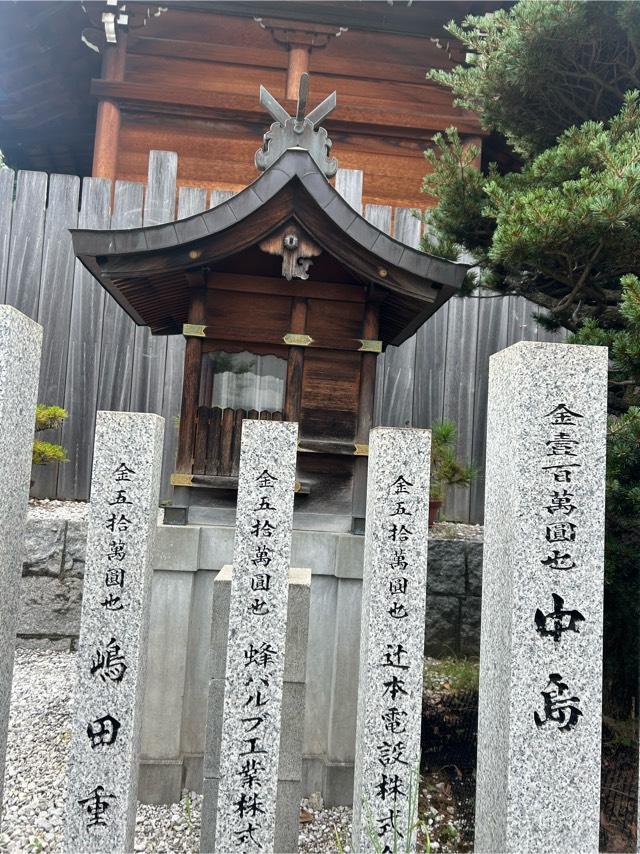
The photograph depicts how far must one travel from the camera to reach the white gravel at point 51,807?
350cm

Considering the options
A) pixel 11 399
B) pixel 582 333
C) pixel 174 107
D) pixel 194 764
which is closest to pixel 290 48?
pixel 174 107

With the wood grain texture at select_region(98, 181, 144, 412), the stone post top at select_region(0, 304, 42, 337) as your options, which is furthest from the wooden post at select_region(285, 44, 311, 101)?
the stone post top at select_region(0, 304, 42, 337)

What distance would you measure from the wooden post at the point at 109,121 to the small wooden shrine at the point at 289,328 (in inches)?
149

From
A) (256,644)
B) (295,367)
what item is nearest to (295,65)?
(295,367)

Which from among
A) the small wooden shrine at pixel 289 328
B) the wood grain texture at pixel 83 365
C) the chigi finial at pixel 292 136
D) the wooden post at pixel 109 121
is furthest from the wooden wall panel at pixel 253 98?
the small wooden shrine at pixel 289 328

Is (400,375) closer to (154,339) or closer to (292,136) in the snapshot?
(154,339)

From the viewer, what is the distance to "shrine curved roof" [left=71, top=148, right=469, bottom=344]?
396cm

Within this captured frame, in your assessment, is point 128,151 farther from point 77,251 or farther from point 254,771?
point 254,771

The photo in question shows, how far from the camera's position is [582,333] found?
380 cm

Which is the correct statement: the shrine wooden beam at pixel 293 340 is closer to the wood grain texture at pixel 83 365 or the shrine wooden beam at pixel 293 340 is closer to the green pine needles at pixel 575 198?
the green pine needles at pixel 575 198

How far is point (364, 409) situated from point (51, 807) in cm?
323

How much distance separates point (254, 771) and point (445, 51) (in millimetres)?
8313

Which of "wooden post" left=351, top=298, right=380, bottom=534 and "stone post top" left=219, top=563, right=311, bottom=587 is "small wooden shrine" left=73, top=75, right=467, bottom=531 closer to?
"wooden post" left=351, top=298, right=380, bottom=534

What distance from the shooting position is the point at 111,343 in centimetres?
647
